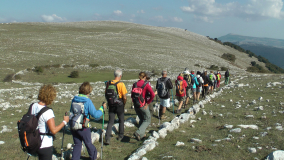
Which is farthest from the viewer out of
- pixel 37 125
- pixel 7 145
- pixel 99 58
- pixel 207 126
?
pixel 99 58

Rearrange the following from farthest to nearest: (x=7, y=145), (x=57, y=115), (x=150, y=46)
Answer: (x=150, y=46) < (x=57, y=115) < (x=7, y=145)

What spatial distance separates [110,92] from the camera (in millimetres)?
6633

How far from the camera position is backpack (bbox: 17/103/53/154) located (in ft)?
12.8

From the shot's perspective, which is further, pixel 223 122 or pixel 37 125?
pixel 223 122

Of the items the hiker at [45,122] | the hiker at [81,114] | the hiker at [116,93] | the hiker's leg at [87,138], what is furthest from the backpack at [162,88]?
the hiker at [45,122]

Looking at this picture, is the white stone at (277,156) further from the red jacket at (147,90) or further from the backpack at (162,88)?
the backpack at (162,88)

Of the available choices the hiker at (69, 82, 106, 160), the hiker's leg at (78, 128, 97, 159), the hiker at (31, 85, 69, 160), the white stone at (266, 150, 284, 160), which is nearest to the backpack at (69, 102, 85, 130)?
the hiker at (69, 82, 106, 160)

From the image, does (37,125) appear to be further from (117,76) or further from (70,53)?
(70,53)

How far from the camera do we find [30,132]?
398cm

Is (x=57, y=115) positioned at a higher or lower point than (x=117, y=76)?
lower

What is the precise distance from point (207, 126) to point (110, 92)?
439cm

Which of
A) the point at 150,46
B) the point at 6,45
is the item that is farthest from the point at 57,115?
the point at 150,46

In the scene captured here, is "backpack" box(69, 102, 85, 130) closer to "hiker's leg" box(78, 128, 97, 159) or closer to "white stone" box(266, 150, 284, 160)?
"hiker's leg" box(78, 128, 97, 159)

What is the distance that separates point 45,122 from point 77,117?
0.98 metres
